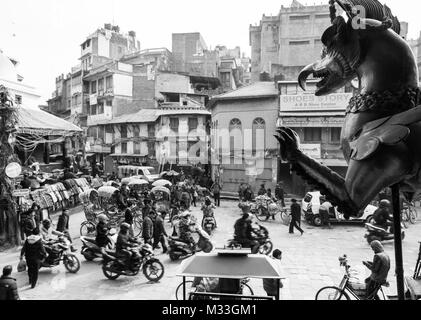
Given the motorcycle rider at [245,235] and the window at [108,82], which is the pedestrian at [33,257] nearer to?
the motorcycle rider at [245,235]

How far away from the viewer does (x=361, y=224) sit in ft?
55.1

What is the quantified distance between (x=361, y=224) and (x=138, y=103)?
32355 millimetres

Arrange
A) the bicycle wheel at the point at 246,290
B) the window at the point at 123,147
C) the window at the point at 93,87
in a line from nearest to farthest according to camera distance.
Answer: the bicycle wheel at the point at 246,290 < the window at the point at 123,147 < the window at the point at 93,87

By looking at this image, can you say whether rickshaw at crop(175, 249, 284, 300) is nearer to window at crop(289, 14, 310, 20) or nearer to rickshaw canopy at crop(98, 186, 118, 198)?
rickshaw canopy at crop(98, 186, 118, 198)

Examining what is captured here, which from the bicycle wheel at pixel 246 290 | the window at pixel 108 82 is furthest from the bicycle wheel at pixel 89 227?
the window at pixel 108 82

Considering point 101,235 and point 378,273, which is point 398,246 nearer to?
point 378,273

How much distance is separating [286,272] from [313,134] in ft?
55.2

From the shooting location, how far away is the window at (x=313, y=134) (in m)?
25.4

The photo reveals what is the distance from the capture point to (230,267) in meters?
4.59

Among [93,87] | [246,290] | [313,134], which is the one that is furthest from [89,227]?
[93,87]

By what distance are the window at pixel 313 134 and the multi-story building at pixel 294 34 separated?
815 cm

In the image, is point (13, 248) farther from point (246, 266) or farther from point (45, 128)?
point (246, 266)

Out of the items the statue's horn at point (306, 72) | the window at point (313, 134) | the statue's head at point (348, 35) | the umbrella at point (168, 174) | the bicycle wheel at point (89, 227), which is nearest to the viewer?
the statue's head at point (348, 35)

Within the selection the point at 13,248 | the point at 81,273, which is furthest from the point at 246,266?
the point at 13,248
